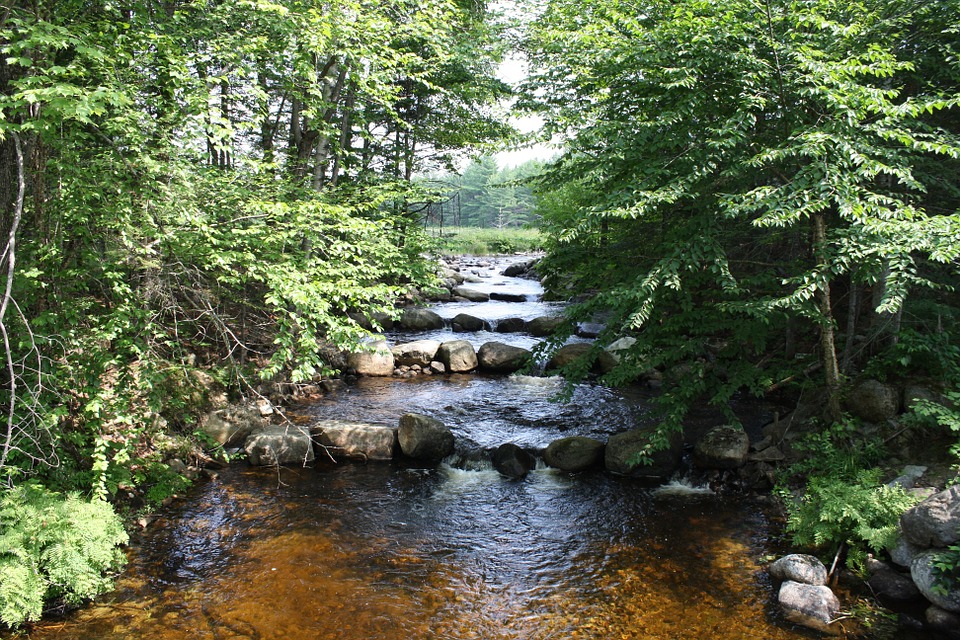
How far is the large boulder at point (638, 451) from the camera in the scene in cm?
805

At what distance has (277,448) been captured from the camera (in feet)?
27.2

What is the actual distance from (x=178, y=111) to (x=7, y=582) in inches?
175

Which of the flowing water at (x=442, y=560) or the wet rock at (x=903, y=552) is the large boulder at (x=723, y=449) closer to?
the flowing water at (x=442, y=560)

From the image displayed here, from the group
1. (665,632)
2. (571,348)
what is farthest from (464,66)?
(665,632)

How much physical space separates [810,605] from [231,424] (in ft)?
26.6

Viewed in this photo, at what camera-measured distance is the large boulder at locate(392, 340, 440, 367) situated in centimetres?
1341

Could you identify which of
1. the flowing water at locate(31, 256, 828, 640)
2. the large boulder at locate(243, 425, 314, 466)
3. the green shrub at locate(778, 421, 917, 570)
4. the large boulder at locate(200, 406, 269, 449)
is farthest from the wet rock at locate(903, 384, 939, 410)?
the large boulder at locate(200, 406, 269, 449)

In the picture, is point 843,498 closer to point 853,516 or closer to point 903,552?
point 853,516

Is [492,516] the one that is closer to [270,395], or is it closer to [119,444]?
[119,444]

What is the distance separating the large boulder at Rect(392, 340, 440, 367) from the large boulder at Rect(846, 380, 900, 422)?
8.84 metres

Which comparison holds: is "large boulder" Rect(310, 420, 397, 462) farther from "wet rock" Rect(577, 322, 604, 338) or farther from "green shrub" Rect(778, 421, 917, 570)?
"wet rock" Rect(577, 322, 604, 338)

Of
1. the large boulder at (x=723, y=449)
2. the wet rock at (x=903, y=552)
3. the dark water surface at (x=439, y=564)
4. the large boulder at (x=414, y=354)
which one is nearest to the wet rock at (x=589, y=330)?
the large boulder at (x=414, y=354)

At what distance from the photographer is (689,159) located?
20.0ft

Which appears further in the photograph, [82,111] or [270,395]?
[270,395]
